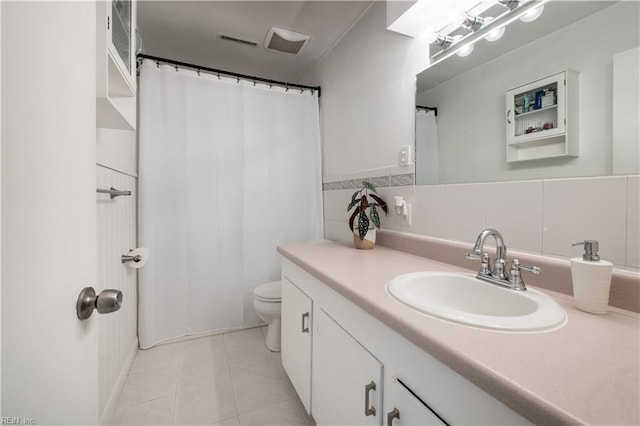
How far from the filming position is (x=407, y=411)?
645mm

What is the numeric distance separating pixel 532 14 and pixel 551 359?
3.62ft

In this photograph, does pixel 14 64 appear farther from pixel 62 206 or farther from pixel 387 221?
pixel 387 221

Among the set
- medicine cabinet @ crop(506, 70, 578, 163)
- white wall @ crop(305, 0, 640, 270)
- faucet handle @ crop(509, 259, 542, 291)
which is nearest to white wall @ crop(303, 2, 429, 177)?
white wall @ crop(305, 0, 640, 270)

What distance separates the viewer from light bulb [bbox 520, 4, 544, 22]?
3.06 feet

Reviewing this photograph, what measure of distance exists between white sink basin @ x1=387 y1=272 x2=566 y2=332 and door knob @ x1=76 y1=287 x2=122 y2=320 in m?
0.64

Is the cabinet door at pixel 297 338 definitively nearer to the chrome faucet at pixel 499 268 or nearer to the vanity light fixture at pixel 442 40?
the chrome faucet at pixel 499 268

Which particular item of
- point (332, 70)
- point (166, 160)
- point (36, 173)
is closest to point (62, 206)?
point (36, 173)

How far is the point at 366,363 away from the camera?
81 cm

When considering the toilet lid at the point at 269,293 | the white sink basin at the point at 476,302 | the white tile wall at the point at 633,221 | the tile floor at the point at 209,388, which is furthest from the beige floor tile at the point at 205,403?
the white tile wall at the point at 633,221

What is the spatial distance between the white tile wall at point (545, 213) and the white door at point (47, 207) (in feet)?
3.99

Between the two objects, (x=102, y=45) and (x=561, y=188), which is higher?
(x=102, y=45)

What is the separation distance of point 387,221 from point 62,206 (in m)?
1.46

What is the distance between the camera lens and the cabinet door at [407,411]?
22.9 inches

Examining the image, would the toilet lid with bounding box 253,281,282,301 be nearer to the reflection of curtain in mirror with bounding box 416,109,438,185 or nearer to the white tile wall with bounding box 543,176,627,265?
the reflection of curtain in mirror with bounding box 416,109,438,185
